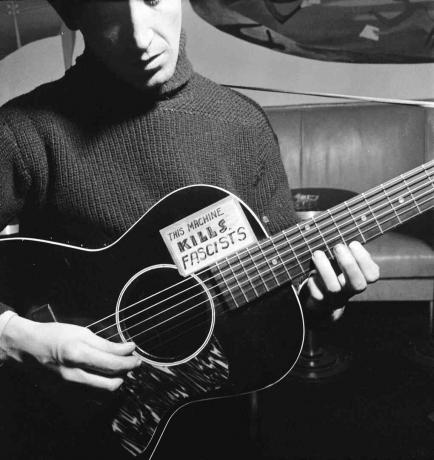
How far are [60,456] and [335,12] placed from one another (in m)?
Answer: 1.50

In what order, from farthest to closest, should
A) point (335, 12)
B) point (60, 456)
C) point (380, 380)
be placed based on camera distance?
point (335, 12)
point (380, 380)
point (60, 456)

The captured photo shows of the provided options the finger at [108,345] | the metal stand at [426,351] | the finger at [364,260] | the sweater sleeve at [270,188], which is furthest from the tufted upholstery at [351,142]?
the finger at [108,345]

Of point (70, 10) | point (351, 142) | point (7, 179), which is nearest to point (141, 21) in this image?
point (70, 10)

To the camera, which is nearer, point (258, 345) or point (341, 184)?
point (258, 345)

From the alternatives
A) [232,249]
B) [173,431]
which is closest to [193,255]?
[232,249]

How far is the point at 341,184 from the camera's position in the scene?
1.81 meters

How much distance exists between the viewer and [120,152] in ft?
2.00

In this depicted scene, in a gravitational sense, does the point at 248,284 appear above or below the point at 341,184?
above

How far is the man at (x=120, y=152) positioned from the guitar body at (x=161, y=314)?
4 cm

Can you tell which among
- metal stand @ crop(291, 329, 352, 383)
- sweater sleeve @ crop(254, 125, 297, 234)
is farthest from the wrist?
metal stand @ crop(291, 329, 352, 383)

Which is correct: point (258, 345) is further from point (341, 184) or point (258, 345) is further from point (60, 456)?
point (341, 184)

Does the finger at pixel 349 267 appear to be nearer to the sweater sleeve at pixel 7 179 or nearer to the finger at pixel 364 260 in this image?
the finger at pixel 364 260

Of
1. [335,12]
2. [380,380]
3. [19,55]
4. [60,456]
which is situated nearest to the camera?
[60,456]

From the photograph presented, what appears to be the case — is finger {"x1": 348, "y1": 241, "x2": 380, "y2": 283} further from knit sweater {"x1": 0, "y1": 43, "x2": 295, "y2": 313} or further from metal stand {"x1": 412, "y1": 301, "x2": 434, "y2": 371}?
metal stand {"x1": 412, "y1": 301, "x2": 434, "y2": 371}
